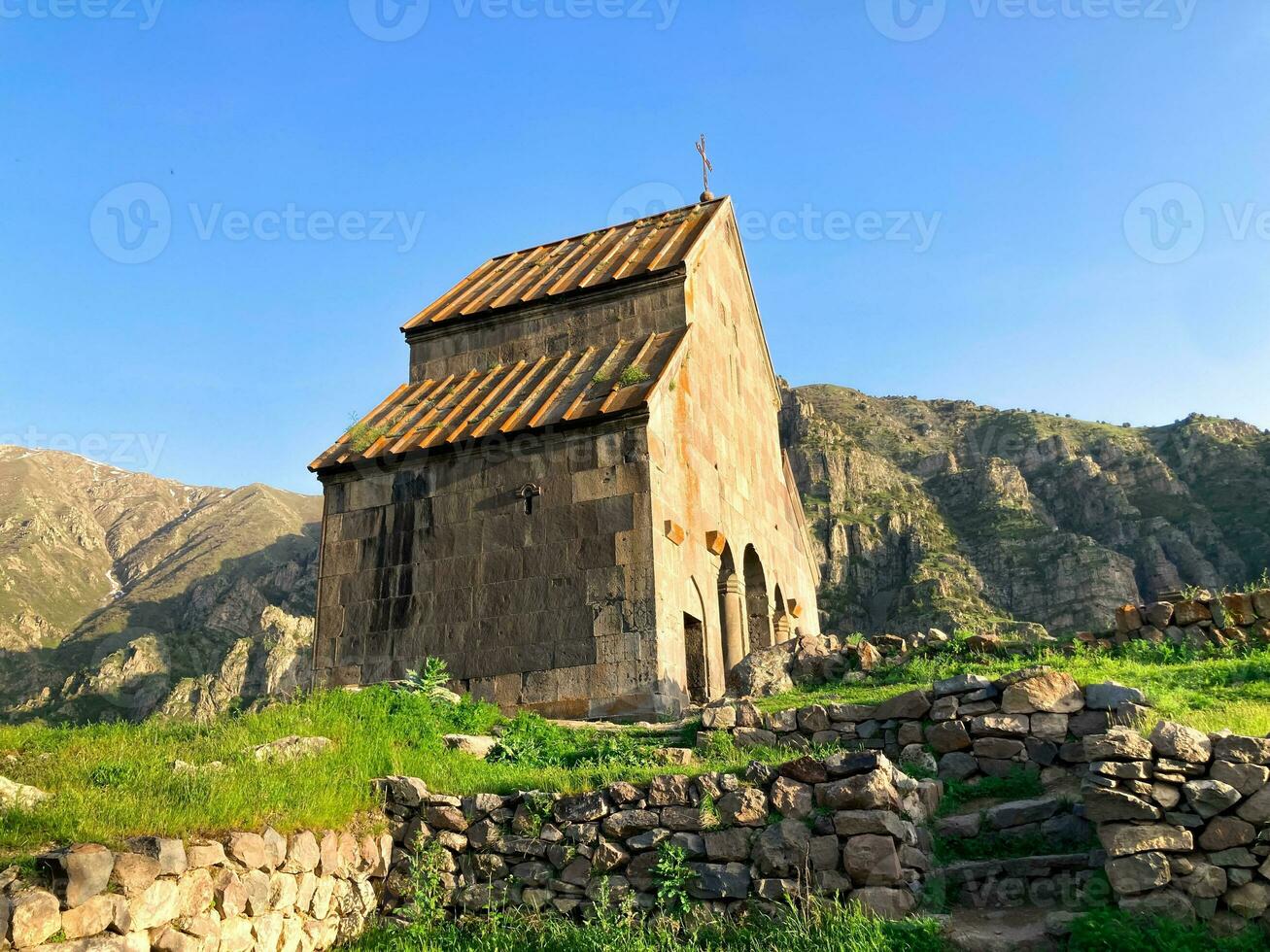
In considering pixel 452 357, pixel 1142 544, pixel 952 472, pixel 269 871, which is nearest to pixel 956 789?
pixel 269 871

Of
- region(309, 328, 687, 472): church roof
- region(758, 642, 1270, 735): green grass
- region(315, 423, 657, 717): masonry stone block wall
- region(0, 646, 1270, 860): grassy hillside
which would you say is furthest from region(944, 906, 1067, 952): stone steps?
region(309, 328, 687, 472): church roof

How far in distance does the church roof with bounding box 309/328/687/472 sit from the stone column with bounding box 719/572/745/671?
2.94m

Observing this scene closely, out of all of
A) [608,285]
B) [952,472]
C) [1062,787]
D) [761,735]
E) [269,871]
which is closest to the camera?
[269,871]

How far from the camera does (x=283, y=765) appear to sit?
21.6 feet

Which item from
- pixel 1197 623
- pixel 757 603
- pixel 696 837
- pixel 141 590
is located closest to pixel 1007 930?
pixel 696 837

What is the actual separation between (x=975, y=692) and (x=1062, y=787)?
2.74 feet

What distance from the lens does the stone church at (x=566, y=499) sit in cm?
1012

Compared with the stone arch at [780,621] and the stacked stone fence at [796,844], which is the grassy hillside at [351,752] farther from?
the stone arch at [780,621]

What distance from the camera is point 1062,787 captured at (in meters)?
6.25

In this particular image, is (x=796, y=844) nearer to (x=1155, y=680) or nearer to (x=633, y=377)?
(x=1155, y=680)

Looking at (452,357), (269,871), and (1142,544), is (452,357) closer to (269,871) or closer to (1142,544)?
(269,871)

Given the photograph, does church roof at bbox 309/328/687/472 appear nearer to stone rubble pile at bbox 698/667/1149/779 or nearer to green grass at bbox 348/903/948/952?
stone rubble pile at bbox 698/667/1149/779

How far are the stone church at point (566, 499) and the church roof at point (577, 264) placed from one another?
0.06 metres

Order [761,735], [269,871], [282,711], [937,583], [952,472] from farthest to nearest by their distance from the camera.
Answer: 1. [952,472]
2. [937,583]
3. [282,711]
4. [761,735]
5. [269,871]
